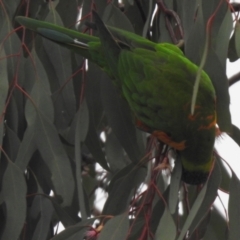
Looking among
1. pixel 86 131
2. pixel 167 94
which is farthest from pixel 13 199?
pixel 167 94

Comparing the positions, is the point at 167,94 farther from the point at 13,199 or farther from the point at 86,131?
the point at 13,199

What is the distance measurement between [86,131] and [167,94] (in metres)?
0.25

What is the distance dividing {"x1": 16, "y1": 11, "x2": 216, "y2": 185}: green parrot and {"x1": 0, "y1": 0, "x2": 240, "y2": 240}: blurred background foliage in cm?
3

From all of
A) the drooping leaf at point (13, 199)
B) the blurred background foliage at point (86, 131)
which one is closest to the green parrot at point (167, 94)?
the blurred background foliage at point (86, 131)

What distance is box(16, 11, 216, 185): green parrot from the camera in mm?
1468

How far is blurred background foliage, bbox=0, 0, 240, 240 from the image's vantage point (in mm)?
1472

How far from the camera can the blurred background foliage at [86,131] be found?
4.83ft

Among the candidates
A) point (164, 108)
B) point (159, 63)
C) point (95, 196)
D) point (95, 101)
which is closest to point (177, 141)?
point (164, 108)

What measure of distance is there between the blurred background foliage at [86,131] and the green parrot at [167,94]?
0.03m

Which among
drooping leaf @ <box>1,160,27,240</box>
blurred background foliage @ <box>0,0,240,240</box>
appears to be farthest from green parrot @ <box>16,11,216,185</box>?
drooping leaf @ <box>1,160,27,240</box>

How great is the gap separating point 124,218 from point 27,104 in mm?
409

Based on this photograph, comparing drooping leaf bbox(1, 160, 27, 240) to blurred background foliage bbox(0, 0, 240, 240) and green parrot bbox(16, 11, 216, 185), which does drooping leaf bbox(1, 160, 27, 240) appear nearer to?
blurred background foliage bbox(0, 0, 240, 240)

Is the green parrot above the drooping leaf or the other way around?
above

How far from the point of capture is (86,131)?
1.64m
